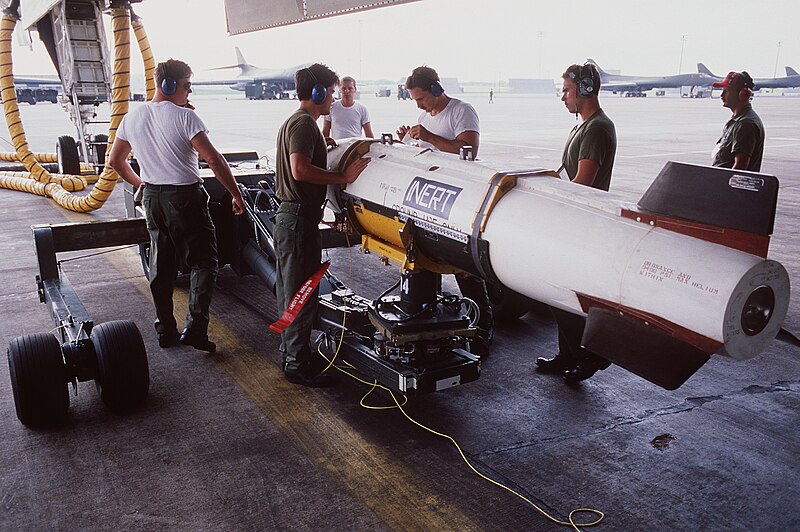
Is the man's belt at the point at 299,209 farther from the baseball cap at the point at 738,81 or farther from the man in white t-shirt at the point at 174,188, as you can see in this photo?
the baseball cap at the point at 738,81

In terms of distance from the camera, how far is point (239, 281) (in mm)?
6930

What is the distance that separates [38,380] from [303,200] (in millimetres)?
1854

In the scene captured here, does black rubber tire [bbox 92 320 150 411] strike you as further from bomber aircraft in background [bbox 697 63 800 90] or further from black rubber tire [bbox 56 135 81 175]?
bomber aircraft in background [bbox 697 63 800 90]

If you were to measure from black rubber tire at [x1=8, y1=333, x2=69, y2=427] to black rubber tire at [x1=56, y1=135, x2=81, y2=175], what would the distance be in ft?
34.3

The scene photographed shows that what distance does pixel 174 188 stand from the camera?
478 cm

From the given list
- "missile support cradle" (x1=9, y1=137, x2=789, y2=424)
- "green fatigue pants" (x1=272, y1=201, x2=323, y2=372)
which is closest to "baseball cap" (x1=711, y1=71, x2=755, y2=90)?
"missile support cradle" (x1=9, y1=137, x2=789, y2=424)

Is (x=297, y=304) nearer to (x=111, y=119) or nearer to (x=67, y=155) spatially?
(x=111, y=119)

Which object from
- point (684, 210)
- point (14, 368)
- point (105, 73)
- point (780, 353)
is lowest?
point (780, 353)

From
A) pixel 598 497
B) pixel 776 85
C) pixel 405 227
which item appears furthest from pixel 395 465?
pixel 776 85

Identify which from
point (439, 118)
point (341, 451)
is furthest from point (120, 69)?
point (341, 451)

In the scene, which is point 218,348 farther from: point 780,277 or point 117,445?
point 780,277

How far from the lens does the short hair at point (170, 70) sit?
15.1 feet

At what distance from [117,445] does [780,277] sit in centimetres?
335

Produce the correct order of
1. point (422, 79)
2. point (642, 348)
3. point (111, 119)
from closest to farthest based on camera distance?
1. point (642, 348)
2. point (422, 79)
3. point (111, 119)
